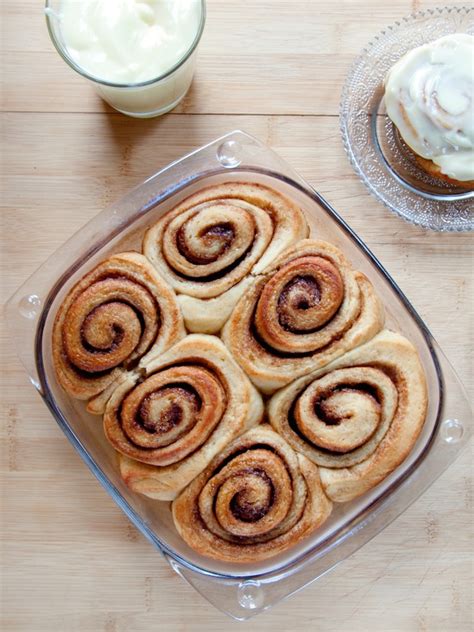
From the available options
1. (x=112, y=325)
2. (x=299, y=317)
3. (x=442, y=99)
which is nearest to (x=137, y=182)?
(x=112, y=325)

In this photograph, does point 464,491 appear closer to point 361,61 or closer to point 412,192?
point 412,192

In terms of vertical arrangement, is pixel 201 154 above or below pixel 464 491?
above

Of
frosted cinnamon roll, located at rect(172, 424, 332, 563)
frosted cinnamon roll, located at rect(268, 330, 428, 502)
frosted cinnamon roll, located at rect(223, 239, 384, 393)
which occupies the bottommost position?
frosted cinnamon roll, located at rect(172, 424, 332, 563)

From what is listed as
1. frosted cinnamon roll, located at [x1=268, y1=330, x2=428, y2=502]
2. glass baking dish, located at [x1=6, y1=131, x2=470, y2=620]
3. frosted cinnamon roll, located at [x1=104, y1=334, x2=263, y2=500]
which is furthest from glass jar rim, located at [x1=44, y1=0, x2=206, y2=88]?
frosted cinnamon roll, located at [x1=268, y1=330, x2=428, y2=502]

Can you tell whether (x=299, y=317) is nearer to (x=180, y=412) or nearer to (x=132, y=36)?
(x=180, y=412)

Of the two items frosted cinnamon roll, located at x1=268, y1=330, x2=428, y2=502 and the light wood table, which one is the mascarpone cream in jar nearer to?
the light wood table

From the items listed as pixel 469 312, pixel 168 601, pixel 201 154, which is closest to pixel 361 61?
pixel 201 154
